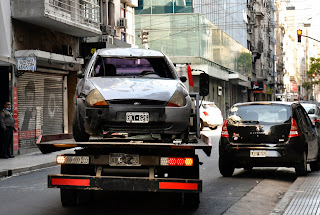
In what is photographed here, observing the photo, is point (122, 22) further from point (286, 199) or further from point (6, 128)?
point (286, 199)

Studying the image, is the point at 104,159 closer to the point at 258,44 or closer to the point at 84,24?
the point at 84,24

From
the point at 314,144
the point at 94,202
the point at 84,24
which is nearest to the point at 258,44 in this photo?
the point at 84,24

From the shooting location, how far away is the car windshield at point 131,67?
940cm

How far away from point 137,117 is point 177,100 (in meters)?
0.62

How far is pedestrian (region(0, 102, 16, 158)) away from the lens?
19359mm

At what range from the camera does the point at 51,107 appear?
25500 millimetres

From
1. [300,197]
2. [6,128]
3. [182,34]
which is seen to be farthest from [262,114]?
[182,34]

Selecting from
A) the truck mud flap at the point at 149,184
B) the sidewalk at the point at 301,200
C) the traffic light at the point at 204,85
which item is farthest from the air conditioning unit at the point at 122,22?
the truck mud flap at the point at 149,184

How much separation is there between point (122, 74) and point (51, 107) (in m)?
16.6

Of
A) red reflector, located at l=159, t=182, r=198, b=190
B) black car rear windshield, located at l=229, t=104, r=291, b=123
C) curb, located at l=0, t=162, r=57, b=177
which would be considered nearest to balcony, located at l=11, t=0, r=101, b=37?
curb, located at l=0, t=162, r=57, b=177

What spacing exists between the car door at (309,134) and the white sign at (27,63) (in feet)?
33.9

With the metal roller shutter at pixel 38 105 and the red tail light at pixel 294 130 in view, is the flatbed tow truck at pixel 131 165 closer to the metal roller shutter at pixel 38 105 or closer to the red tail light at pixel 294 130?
the red tail light at pixel 294 130

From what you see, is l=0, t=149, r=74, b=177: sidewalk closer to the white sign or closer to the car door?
the white sign

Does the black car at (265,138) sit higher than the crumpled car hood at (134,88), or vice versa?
the crumpled car hood at (134,88)
